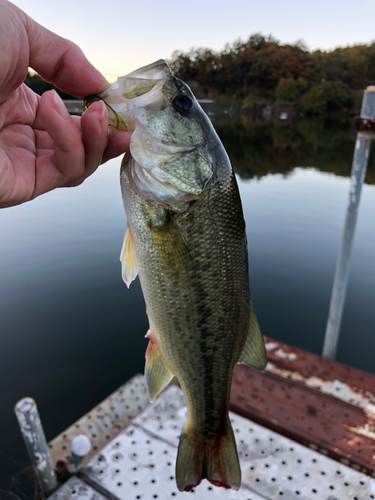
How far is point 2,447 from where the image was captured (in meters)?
4.54

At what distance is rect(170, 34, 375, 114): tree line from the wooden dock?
2059 inches

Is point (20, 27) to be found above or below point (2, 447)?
above

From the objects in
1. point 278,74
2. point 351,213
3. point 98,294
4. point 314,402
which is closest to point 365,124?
point 351,213

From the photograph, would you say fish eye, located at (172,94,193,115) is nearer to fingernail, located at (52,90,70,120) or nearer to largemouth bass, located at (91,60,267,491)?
largemouth bass, located at (91,60,267,491)

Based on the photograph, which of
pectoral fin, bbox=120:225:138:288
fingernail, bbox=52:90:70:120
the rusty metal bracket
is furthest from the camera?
the rusty metal bracket

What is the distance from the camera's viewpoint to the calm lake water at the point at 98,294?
19.0 feet

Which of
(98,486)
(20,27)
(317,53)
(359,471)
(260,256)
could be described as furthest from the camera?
(317,53)

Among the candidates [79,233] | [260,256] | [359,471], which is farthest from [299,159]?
[359,471]

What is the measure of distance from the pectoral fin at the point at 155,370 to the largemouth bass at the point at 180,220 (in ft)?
0.12

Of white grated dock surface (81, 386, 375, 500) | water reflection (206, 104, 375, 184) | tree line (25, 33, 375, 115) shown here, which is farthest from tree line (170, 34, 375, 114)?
white grated dock surface (81, 386, 375, 500)

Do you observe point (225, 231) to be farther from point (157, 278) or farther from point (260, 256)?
point (260, 256)

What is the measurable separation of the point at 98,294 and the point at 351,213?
19.1ft

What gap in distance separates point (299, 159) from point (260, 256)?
15.7 m

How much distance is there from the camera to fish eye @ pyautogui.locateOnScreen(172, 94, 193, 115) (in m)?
1.39
